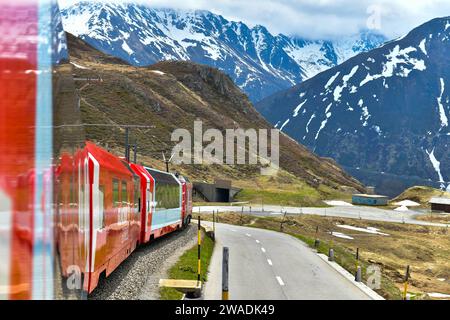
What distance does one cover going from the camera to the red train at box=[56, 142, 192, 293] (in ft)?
17.0

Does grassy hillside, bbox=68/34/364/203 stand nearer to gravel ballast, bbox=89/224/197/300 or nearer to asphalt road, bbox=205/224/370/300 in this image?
asphalt road, bbox=205/224/370/300

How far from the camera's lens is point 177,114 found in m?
150

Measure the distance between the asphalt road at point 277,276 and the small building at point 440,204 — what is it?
259 feet

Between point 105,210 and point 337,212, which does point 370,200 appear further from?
point 105,210

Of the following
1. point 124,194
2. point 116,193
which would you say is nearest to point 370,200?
point 124,194

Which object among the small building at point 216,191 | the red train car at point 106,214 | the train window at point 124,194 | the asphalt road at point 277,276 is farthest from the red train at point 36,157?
the small building at point 216,191

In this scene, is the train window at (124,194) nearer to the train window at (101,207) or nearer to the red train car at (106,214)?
the red train car at (106,214)

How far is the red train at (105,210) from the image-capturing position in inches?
204

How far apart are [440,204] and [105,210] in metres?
105

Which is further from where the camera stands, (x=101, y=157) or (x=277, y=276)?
(x=277, y=276)

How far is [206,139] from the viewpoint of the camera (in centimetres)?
14462

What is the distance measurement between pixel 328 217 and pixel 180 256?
181 feet
